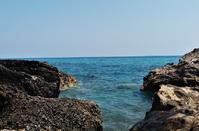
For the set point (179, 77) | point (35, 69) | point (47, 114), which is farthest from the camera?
point (179, 77)

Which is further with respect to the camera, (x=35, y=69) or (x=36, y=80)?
(x=35, y=69)

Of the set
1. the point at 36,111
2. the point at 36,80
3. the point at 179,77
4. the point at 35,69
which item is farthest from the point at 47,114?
the point at 179,77

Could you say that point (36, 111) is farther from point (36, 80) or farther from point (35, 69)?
point (35, 69)

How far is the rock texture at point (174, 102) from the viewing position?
31.3ft

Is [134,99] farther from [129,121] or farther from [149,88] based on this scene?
[129,121]

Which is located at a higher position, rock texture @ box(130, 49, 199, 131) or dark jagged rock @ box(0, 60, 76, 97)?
dark jagged rock @ box(0, 60, 76, 97)

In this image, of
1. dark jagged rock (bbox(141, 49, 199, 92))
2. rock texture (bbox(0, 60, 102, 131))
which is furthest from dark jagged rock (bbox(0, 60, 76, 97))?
dark jagged rock (bbox(141, 49, 199, 92))

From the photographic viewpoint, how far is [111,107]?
20891 mm

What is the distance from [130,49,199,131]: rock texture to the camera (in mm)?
9539

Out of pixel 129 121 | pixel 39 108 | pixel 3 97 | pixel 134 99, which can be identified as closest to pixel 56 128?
pixel 39 108

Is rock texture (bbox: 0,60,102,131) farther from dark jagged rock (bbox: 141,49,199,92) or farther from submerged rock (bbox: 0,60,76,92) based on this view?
dark jagged rock (bbox: 141,49,199,92)

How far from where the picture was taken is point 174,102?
45.3 feet

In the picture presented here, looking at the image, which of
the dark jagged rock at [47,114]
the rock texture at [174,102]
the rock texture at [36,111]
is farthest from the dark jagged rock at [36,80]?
the rock texture at [174,102]

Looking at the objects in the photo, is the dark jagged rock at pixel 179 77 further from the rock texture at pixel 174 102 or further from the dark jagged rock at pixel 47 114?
the dark jagged rock at pixel 47 114
